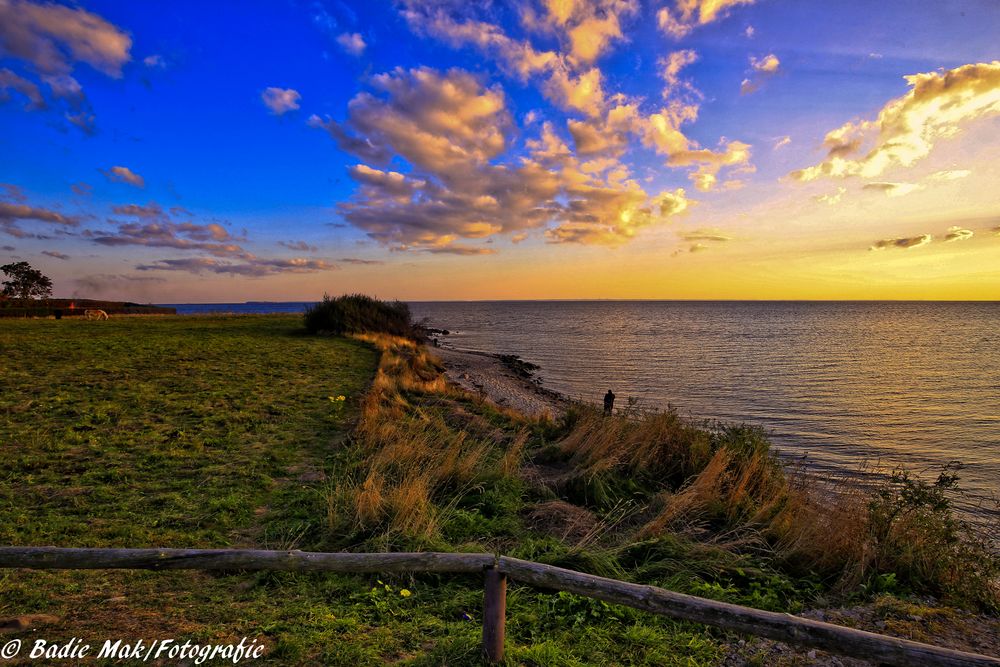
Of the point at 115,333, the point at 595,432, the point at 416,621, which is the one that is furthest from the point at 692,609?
the point at 115,333

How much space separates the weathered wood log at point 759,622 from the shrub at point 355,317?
3104cm

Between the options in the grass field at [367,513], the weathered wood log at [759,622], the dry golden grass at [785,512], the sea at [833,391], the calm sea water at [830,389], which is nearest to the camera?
the weathered wood log at [759,622]

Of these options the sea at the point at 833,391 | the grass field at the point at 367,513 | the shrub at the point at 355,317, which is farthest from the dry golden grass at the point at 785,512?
the shrub at the point at 355,317

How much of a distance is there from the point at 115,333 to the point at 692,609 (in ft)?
107

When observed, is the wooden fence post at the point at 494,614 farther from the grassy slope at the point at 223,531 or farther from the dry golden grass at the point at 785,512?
the dry golden grass at the point at 785,512

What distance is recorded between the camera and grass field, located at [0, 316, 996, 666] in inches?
162

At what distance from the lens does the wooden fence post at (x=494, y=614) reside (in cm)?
348

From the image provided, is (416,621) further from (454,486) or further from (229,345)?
(229,345)

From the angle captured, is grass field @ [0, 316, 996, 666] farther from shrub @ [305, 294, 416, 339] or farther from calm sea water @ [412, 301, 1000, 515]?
shrub @ [305, 294, 416, 339]

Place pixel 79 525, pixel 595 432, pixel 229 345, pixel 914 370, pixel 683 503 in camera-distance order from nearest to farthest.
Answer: pixel 79 525 → pixel 683 503 → pixel 595 432 → pixel 229 345 → pixel 914 370

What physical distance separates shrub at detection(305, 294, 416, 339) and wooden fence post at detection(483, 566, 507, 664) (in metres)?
30.7

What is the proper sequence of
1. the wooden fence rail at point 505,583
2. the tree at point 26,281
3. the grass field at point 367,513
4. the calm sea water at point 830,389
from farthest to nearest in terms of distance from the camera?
the tree at point 26,281 < the calm sea water at point 830,389 < the grass field at point 367,513 < the wooden fence rail at point 505,583

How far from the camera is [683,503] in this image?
6949 millimetres

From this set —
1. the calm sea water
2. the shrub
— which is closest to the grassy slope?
the calm sea water
